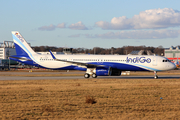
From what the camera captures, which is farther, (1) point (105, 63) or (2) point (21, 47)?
(2) point (21, 47)

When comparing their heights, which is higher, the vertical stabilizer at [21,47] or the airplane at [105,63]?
the vertical stabilizer at [21,47]

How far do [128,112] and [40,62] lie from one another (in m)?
32.3

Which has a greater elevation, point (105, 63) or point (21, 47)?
point (21, 47)

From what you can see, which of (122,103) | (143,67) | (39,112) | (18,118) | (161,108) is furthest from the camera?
(143,67)

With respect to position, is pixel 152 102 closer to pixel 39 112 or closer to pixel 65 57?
pixel 39 112

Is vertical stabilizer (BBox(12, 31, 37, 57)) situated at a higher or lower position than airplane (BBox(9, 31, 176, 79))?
higher

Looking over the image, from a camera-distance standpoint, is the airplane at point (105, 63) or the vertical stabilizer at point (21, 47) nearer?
the airplane at point (105, 63)

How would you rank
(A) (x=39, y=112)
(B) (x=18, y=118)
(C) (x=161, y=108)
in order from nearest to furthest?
(B) (x=18, y=118)
(A) (x=39, y=112)
(C) (x=161, y=108)

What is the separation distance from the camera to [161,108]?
Answer: 1512 centimetres

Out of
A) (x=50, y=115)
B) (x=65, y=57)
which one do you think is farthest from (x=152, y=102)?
(x=65, y=57)

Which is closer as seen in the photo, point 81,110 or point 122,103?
point 81,110

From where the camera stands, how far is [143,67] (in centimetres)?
4141

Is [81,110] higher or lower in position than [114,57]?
lower

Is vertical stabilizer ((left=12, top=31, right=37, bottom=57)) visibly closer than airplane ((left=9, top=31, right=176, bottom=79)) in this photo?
No
